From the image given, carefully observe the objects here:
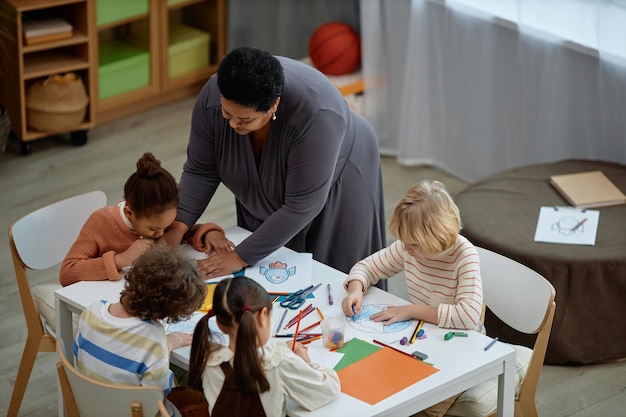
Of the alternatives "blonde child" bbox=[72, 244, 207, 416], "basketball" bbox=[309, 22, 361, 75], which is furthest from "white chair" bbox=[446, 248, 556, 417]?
"basketball" bbox=[309, 22, 361, 75]

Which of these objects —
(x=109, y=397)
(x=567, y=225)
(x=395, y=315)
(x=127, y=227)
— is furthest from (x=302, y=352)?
(x=567, y=225)

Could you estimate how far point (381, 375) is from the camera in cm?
216

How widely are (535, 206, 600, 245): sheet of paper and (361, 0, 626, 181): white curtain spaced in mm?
590

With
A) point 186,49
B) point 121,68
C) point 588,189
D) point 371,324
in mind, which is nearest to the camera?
point 371,324

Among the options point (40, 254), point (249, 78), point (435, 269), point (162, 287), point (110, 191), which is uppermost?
point (249, 78)

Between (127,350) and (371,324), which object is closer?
(127,350)

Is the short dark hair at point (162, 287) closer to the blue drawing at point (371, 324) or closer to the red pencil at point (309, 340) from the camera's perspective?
the red pencil at point (309, 340)

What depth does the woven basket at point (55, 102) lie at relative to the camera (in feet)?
15.1

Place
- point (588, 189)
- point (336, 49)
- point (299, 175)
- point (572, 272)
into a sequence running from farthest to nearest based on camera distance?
point (336, 49) < point (588, 189) < point (572, 272) < point (299, 175)

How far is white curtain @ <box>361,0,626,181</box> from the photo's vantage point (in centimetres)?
392

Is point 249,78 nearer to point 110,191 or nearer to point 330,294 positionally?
point 330,294

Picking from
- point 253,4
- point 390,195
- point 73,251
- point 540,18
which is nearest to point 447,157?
point 390,195

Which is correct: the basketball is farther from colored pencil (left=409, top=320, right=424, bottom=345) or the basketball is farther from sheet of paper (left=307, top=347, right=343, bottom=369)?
sheet of paper (left=307, top=347, right=343, bottom=369)

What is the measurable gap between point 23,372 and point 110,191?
1677 mm
